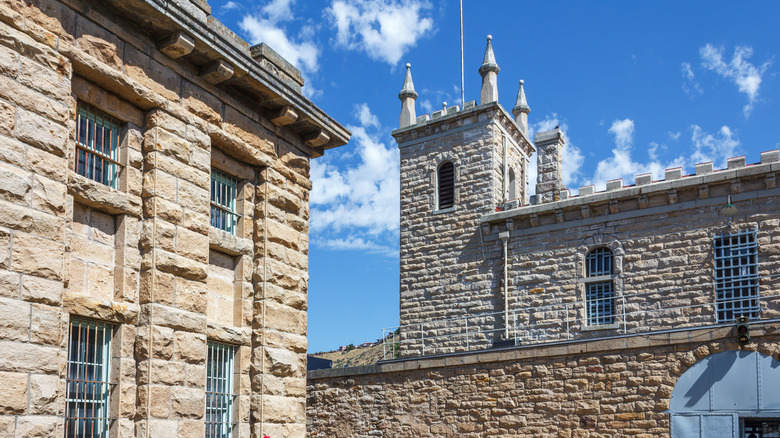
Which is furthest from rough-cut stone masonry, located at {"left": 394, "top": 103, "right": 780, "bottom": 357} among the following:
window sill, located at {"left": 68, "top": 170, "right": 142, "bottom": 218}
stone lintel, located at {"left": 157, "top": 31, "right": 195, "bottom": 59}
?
window sill, located at {"left": 68, "top": 170, "right": 142, "bottom": 218}

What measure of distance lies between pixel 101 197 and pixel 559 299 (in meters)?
16.2

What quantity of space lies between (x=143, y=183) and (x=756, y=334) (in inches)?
500

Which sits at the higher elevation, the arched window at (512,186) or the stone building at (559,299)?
the arched window at (512,186)

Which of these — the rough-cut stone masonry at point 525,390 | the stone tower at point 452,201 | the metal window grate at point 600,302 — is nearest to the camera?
the rough-cut stone masonry at point 525,390

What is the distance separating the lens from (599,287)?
22500 mm

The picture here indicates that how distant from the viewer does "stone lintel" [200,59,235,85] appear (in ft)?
32.9

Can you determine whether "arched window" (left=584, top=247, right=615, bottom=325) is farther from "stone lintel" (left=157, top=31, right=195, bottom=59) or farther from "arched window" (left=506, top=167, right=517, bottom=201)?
"stone lintel" (left=157, top=31, right=195, bottom=59)

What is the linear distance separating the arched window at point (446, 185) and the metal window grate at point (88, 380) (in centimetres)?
1767

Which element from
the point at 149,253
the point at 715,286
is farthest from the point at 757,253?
the point at 149,253

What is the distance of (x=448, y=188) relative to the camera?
2589cm

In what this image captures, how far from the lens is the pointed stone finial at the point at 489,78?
25.7 metres

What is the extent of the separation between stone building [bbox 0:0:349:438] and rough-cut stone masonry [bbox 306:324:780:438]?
28.7 ft

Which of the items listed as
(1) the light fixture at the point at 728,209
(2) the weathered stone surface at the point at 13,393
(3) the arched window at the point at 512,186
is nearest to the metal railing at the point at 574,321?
(1) the light fixture at the point at 728,209

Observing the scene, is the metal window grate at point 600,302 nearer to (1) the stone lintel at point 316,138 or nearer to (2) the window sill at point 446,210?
(2) the window sill at point 446,210
